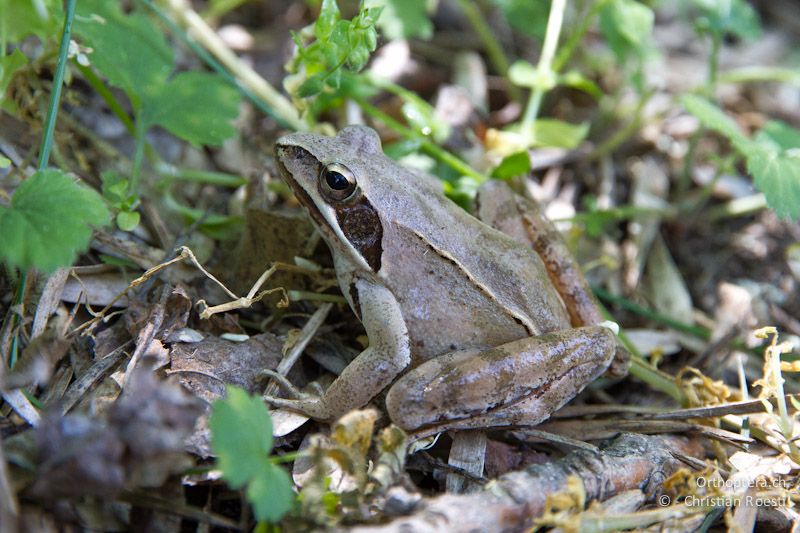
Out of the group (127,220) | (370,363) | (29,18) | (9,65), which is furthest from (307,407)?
(29,18)

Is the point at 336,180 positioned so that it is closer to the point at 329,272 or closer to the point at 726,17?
the point at 329,272

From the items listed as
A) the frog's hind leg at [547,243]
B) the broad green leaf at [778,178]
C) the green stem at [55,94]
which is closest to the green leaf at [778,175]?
the broad green leaf at [778,178]

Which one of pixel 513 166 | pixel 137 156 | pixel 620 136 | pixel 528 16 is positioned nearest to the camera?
pixel 137 156

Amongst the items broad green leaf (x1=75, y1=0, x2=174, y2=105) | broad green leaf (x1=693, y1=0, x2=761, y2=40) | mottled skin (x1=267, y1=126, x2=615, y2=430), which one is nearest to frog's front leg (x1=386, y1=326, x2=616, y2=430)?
mottled skin (x1=267, y1=126, x2=615, y2=430)

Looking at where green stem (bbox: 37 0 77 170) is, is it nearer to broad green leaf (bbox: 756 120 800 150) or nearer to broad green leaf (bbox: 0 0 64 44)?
broad green leaf (bbox: 0 0 64 44)

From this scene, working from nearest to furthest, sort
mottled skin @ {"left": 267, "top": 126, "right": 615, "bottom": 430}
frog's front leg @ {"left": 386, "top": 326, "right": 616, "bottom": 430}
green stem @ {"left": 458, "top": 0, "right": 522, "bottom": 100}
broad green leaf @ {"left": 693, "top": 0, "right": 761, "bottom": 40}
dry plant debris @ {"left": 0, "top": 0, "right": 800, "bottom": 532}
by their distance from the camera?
dry plant debris @ {"left": 0, "top": 0, "right": 800, "bottom": 532}, frog's front leg @ {"left": 386, "top": 326, "right": 616, "bottom": 430}, mottled skin @ {"left": 267, "top": 126, "right": 615, "bottom": 430}, broad green leaf @ {"left": 693, "top": 0, "right": 761, "bottom": 40}, green stem @ {"left": 458, "top": 0, "right": 522, "bottom": 100}

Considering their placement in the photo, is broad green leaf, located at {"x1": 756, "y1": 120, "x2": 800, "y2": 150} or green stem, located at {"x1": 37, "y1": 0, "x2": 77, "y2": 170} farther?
broad green leaf, located at {"x1": 756, "y1": 120, "x2": 800, "y2": 150}
